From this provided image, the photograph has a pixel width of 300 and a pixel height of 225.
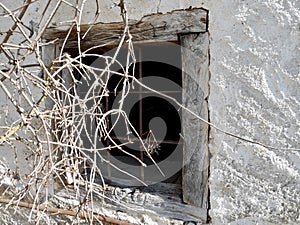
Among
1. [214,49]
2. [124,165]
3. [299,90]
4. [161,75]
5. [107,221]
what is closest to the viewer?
[299,90]

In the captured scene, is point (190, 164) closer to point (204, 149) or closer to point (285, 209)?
point (204, 149)

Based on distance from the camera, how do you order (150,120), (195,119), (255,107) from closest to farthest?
(255,107) → (195,119) → (150,120)

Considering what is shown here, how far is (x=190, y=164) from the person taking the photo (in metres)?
2.10

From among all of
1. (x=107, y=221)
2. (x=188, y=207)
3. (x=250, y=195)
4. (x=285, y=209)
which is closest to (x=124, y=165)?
(x=107, y=221)

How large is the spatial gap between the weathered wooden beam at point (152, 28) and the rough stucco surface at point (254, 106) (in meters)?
0.05

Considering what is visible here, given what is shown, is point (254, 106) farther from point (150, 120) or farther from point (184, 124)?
point (150, 120)

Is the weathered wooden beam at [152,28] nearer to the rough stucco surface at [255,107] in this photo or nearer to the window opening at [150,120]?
the rough stucco surface at [255,107]

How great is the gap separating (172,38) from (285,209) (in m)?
1.08

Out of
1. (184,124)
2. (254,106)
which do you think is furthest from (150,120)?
(254,106)

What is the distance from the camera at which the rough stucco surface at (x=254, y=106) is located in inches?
71.2

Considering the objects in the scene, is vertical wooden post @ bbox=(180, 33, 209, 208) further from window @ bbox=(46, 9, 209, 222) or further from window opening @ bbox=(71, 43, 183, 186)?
window opening @ bbox=(71, 43, 183, 186)

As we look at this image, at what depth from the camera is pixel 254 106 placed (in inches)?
74.8

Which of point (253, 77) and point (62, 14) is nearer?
point (253, 77)

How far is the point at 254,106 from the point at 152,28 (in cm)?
→ 71
